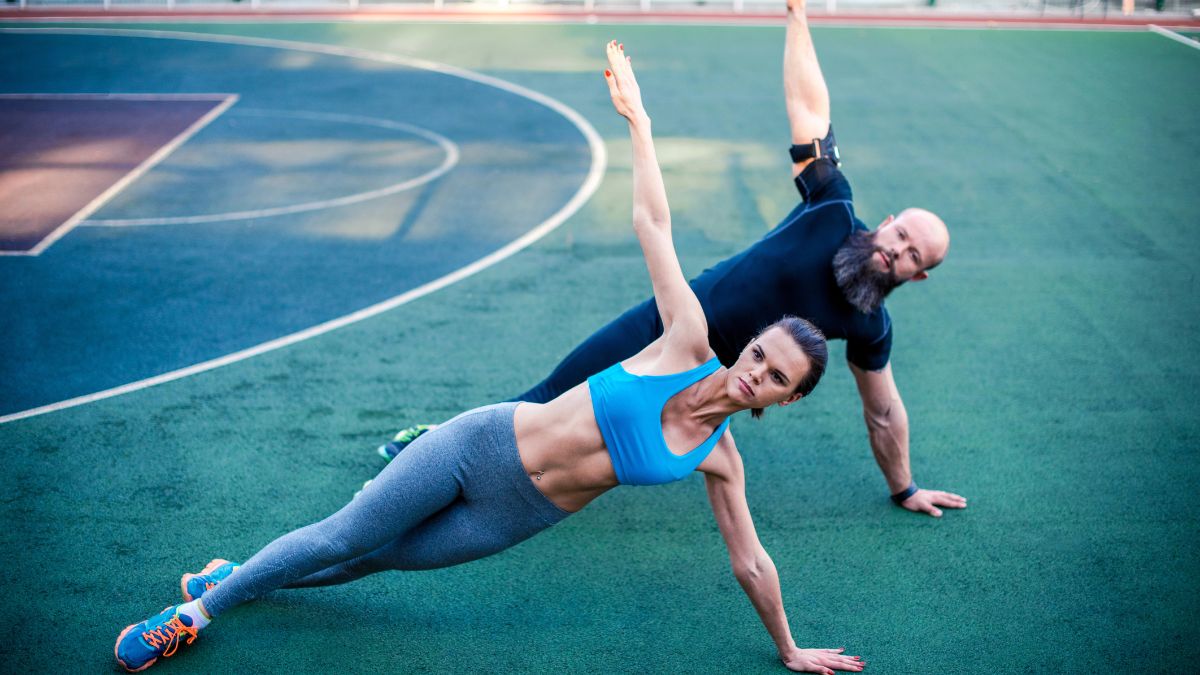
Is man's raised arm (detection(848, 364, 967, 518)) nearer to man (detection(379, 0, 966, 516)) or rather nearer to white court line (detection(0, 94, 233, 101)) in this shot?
man (detection(379, 0, 966, 516))

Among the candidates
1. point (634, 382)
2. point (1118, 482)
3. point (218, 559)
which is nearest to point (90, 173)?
point (218, 559)

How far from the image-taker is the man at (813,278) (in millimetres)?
4301

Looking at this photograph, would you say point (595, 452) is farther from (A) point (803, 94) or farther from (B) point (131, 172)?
(B) point (131, 172)

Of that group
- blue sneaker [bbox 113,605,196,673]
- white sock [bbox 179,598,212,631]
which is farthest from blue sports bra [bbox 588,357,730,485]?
blue sneaker [bbox 113,605,196,673]

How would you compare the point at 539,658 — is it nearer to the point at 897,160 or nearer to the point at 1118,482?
the point at 1118,482

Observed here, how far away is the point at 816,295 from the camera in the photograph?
14.4 ft

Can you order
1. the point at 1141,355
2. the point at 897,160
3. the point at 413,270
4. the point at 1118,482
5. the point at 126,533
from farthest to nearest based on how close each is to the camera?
the point at 897,160
the point at 413,270
the point at 1141,355
the point at 1118,482
the point at 126,533

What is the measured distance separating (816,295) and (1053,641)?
1812mm

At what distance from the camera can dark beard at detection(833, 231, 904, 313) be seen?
4281 mm

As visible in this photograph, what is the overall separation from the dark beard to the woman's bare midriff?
1.42m

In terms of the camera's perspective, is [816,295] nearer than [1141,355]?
Yes

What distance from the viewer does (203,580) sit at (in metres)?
4.22

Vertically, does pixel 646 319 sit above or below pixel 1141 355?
above

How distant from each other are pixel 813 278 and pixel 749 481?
1.46m
